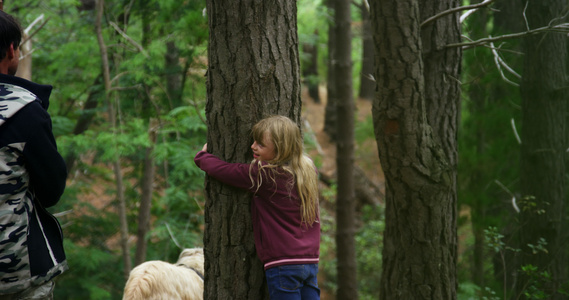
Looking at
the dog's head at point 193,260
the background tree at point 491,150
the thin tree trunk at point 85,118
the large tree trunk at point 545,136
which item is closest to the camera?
the dog's head at point 193,260

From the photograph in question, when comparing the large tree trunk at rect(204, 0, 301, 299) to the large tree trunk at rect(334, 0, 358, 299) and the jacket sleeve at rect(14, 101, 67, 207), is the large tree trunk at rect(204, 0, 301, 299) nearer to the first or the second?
the jacket sleeve at rect(14, 101, 67, 207)

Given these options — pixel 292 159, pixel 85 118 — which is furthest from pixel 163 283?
pixel 85 118

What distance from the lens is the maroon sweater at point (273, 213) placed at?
272 cm

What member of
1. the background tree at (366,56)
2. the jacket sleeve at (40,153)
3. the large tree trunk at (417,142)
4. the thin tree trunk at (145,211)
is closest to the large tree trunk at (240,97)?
A: the jacket sleeve at (40,153)

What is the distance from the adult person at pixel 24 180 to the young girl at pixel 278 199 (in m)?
0.85

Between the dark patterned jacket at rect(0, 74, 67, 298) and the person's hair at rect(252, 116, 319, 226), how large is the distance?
103cm

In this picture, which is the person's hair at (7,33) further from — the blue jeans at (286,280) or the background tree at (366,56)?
the background tree at (366,56)

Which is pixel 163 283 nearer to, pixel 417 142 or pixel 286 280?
pixel 286 280

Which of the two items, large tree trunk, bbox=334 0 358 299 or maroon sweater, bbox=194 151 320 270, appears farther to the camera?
large tree trunk, bbox=334 0 358 299

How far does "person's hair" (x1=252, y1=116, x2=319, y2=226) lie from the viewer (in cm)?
268

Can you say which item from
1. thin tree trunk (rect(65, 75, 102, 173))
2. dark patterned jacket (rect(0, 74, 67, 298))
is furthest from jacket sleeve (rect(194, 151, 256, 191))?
thin tree trunk (rect(65, 75, 102, 173))

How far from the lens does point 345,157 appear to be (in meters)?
9.16

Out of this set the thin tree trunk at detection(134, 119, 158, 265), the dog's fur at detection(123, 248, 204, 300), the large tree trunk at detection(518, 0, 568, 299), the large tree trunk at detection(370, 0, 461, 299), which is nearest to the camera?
the dog's fur at detection(123, 248, 204, 300)

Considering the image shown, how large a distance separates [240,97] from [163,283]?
1800mm
